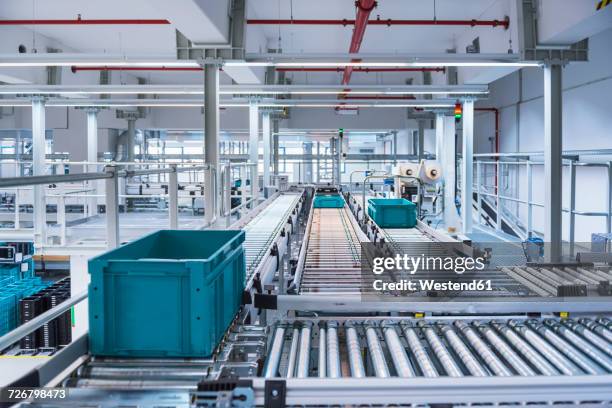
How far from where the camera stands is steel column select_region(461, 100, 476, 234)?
11266mm

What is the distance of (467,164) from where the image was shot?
11.3m

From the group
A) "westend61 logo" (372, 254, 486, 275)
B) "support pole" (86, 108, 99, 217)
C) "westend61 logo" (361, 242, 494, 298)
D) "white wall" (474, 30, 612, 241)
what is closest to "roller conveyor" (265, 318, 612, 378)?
"westend61 logo" (361, 242, 494, 298)

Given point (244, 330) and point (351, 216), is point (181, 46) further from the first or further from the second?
point (244, 330)

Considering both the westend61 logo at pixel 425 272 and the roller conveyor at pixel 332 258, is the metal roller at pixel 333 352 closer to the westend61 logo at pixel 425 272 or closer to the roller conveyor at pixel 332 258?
the westend61 logo at pixel 425 272

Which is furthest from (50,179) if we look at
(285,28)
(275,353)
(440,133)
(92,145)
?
(440,133)

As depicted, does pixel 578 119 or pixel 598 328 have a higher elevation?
pixel 578 119

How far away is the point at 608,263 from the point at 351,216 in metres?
4.44

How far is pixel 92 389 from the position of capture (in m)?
1.70

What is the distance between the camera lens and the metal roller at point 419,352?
1841 millimetres

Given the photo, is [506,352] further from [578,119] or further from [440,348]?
[578,119]

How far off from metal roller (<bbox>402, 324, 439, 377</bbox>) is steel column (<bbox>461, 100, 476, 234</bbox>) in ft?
31.0

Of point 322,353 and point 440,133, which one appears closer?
point 322,353

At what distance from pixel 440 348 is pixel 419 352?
0.09 metres

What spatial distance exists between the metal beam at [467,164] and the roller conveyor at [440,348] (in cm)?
928
